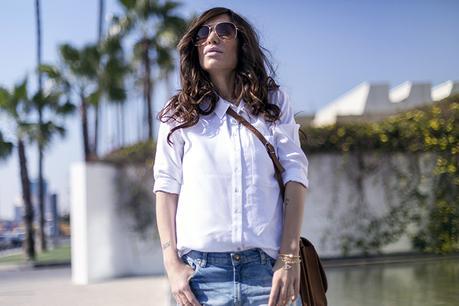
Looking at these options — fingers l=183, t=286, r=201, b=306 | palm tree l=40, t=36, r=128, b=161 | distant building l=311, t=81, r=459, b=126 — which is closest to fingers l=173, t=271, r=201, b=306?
fingers l=183, t=286, r=201, b=306

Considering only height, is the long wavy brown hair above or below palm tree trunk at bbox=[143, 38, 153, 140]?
below

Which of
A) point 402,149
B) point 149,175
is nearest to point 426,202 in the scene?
point 402,149

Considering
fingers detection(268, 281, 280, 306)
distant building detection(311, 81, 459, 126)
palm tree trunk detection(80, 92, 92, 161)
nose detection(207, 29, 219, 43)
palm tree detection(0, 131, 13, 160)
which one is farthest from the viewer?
palm tree detection(0, 131, 13, 160)

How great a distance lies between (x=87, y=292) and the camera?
11.3 metres

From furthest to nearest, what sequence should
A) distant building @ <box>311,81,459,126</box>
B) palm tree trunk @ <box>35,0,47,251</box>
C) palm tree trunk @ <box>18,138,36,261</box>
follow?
1. palm tree trunk @ <box>35,0,47,251</box>
2. palm tree trunk @ <box>18,138,36,261</box>
3. distant building @ <box>311,81,459,126</box>

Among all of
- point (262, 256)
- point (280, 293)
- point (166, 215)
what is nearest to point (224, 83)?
point (166, 215)

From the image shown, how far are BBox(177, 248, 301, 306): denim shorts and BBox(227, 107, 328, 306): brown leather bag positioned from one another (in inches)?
6.1

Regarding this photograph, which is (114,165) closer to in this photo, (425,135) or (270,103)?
(425,135)

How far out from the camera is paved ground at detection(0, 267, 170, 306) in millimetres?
9852

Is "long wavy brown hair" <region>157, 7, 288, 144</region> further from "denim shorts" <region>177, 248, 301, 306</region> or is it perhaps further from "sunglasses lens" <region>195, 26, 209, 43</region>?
"denim shorts" <region>177, 248, 301, 306</region>

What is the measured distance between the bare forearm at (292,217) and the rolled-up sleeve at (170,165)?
30 centimetres

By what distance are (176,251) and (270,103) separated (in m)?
0.48

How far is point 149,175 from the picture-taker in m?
14.2

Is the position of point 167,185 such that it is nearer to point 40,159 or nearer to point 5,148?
point 5,148
